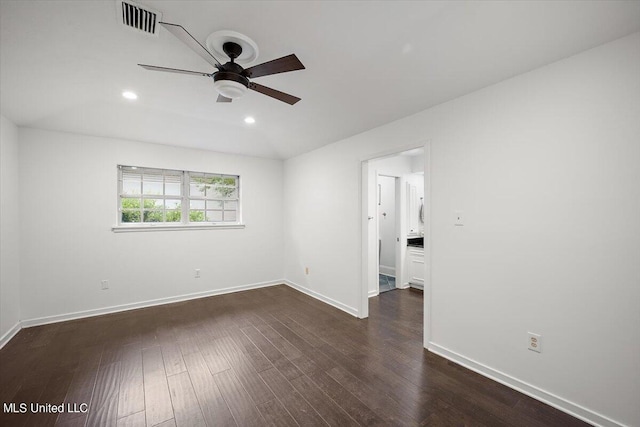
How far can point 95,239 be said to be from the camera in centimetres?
367

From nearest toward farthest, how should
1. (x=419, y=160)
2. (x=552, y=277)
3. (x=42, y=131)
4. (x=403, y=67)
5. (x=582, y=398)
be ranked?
(x=582, y=398) < (x=552, y=277) < (x=403, y=67) < (x=42, y=131) < (x=419, y=160)

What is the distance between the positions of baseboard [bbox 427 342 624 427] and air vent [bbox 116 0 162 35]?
3.62 m

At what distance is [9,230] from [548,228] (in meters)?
5.45

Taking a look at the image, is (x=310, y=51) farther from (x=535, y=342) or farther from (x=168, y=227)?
(x=168, y=227)

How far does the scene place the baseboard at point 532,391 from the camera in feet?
5.72

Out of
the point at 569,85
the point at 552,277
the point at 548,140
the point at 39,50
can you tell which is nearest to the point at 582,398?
the point at 552,277

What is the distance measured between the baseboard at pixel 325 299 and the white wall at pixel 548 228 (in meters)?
1.24

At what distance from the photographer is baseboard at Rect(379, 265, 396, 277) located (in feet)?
19.3

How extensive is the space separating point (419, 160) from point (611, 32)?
3.55 m

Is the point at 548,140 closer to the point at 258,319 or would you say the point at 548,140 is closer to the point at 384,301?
the point at 384,301

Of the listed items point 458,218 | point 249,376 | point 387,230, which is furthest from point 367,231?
point 387,230

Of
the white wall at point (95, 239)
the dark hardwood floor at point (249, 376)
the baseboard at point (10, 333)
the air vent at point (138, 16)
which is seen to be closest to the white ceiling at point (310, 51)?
the air vent at point (138, 16)

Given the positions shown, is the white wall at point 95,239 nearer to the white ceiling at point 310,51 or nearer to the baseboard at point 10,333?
the baseboard at point 10,333

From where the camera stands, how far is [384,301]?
4273mm
